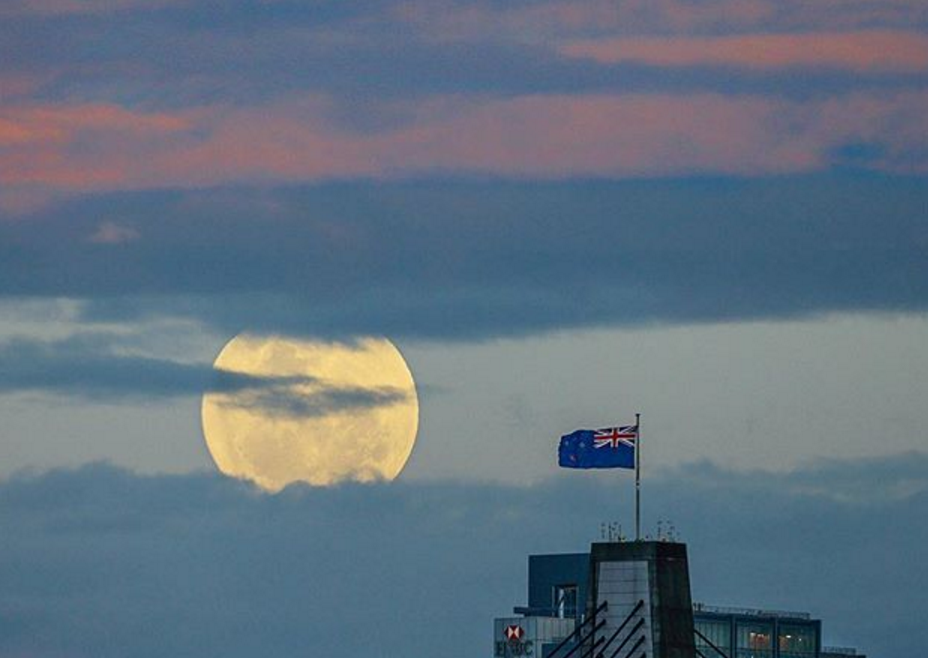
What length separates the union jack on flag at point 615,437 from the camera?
168 meters

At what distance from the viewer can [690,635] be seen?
16988 cm

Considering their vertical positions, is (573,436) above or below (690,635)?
above

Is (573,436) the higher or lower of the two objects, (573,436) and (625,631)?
the higher

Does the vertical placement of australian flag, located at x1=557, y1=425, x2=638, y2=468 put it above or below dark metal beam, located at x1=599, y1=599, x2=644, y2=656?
above

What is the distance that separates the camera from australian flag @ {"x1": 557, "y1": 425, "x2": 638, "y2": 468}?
168000 mm

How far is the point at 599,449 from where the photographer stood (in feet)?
556

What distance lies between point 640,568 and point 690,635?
4901 millimetres

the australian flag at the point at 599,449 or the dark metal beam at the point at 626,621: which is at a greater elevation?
the australian flag at the point at 599,449

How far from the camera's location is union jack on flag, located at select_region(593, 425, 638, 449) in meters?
168

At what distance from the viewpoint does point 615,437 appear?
169m

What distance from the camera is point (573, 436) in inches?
6698

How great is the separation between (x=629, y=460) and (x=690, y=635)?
35.2 feet

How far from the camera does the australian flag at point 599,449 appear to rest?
168 metres

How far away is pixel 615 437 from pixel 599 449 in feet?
3.83
